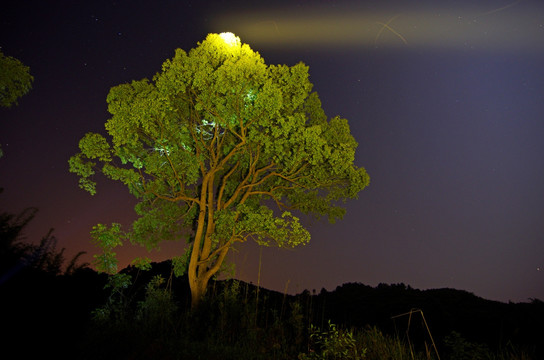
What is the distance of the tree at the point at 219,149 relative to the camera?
44.0 feet

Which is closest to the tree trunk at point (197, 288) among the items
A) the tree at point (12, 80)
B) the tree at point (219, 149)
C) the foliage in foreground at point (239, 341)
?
the tree at point (219, 149)

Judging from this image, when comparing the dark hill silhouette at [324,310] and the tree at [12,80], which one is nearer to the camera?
the dark hill silhouette at [324,310]

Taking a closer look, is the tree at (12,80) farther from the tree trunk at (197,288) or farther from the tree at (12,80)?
the tree trunk at (197,288)

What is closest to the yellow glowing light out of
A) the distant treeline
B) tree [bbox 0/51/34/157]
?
tree [bbox 0/51/34/157]

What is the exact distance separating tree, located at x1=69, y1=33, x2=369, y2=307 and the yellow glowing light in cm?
5

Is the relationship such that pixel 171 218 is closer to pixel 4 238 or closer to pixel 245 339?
pixel 245 339

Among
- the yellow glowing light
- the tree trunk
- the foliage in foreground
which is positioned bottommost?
the foliage in foreground

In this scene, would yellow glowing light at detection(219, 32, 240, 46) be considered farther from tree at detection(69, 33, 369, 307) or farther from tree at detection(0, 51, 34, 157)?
tree at detection(0, 51, 34, 157)

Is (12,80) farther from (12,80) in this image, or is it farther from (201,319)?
(201,319)

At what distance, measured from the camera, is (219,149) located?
52.4 feet

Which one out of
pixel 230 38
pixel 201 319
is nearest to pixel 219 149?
pixel 230 38

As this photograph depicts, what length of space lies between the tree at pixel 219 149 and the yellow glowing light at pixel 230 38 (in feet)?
0.16

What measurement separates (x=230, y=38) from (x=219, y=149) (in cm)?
447

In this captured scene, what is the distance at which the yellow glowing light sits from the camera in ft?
44.2
